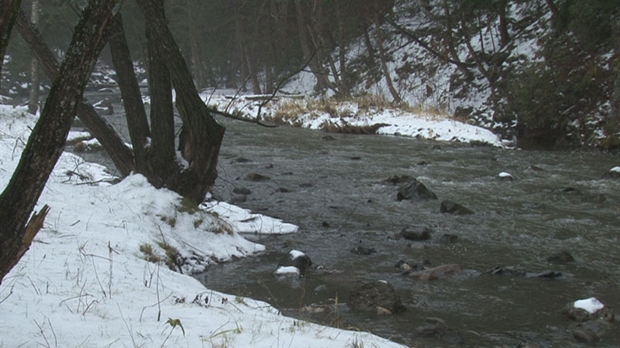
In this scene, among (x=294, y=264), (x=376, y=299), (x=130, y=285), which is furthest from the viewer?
(x=294, y=264)

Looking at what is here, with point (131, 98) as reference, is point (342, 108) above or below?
above

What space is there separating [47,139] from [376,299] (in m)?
3.54

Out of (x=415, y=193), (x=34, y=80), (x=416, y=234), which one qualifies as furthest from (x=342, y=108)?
(x=416, y=234)

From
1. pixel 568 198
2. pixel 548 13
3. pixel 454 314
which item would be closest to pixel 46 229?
pixel 454 314

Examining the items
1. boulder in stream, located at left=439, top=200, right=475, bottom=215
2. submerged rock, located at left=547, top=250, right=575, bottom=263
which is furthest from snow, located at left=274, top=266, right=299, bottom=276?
boulder in stream, located at left=439, top=200, right=475, bottom=215

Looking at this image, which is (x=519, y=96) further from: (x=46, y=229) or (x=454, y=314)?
(x=46, y=229)

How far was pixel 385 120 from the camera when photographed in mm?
22391

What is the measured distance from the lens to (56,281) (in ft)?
14.7

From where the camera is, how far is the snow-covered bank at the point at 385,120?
19.3 meters

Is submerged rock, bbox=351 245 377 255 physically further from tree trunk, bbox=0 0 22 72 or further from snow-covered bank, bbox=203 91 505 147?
snow-covered bank, bbox=203 91 505 147

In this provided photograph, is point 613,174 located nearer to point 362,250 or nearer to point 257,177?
point 257,177

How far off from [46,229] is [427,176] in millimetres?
8666

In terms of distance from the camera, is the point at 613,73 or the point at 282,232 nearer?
the point at 282,232

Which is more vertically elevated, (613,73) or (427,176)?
(613,73)
